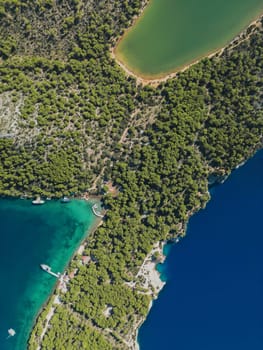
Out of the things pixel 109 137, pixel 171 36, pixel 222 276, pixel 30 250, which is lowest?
pixel 30 250

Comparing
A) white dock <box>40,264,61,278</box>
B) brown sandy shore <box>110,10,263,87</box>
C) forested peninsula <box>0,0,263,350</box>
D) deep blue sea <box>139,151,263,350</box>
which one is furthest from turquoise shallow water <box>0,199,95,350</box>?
brown sandy shore <box>110,10,263,87</box>

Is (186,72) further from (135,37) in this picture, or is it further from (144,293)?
(144,293)

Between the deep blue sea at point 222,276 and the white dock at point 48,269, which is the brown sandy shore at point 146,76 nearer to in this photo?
the deep blue sea at point 222,276

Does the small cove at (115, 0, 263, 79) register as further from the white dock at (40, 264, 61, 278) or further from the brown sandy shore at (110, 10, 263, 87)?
the white dock at (40, 264, 61, 278)

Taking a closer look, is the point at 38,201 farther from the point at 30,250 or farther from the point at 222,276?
the point at 222,276

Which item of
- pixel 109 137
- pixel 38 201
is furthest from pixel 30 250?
pixel 109 137
